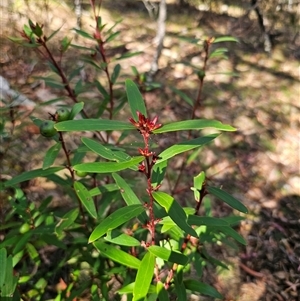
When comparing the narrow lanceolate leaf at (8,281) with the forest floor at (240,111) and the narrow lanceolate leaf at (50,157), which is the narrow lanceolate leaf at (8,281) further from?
the forest floor at (240,111)

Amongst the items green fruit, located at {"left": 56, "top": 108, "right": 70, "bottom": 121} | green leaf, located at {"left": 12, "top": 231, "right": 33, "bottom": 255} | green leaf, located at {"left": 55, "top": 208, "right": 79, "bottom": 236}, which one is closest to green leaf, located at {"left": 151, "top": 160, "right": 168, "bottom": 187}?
green fruit, located at {"left": 56, "top": 108, "right": 70, "bottom": 121}

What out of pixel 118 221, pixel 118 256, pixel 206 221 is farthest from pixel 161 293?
pixel 118 221

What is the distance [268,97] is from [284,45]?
1.70m

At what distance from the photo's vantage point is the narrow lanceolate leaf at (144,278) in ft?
4.33

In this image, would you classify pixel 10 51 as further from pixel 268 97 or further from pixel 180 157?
pixel 268 97

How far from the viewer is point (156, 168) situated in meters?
1.43

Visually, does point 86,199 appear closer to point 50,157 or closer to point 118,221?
point 50,157

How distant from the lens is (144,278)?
1.36 meters

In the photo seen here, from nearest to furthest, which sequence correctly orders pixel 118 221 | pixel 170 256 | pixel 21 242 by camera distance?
1. pixel 118 221
2. pixel 170 256
3. pixel 21 242

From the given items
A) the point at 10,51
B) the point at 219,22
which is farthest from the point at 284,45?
the point at 10,51

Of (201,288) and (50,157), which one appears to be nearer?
(50,157)

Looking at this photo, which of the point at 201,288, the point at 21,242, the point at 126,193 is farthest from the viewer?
the point at 21,242

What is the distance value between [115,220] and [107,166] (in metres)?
0.22

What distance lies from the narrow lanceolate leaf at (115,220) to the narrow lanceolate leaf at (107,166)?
213 mm
